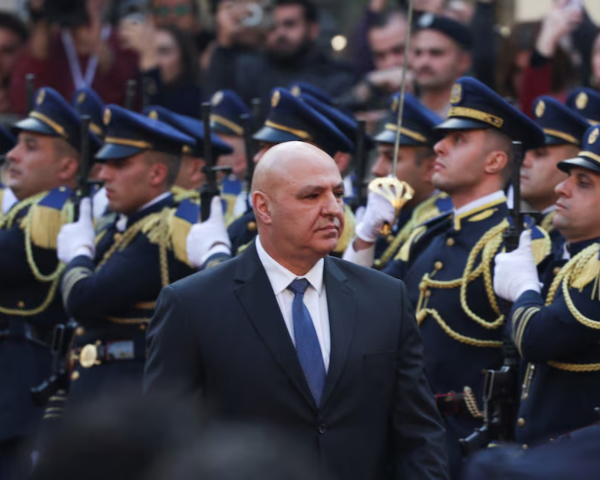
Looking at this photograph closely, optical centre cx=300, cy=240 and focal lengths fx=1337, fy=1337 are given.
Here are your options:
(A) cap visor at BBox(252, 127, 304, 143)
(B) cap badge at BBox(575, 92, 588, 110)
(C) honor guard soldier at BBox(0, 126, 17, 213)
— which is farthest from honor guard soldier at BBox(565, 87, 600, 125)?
(C) honor guard soldier at BBox(0, 126, 17, 213)

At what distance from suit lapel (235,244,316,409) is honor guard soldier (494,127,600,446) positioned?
1.35 metres

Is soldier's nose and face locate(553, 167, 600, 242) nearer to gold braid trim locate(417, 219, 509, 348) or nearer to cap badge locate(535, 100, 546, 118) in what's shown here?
gold braid trim locate(417, 219, 509, 348)

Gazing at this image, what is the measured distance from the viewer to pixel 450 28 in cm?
923

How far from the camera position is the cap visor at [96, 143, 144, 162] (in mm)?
7047

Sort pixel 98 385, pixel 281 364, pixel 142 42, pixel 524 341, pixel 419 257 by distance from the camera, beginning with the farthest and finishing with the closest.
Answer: pixel 142 42 → pixel 98 385 → pixel 419 257 → pixel 524 341 → pixel 281 364

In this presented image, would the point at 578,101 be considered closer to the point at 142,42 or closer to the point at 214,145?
the point at 214,145

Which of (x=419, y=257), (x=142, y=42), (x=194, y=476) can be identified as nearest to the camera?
(x=194, y=476)

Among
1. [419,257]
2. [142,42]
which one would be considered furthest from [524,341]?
[142,42]

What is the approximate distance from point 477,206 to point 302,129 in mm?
1376

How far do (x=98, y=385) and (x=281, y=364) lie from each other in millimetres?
2823

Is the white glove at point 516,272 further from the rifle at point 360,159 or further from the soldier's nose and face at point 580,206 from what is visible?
the rifle at point 360,159

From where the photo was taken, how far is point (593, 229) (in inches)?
216

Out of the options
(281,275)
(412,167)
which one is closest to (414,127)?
(412,167)

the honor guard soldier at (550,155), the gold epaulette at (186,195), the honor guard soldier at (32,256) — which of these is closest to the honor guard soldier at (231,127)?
the honor guard soldier at (32,256)
